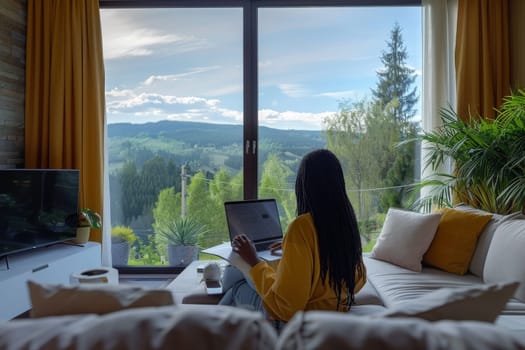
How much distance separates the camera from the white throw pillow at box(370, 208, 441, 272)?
101 inches

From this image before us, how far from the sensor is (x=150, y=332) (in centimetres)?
67

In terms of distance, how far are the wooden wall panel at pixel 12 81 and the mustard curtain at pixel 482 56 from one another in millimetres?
3608

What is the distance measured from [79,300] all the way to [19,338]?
0.48 feet

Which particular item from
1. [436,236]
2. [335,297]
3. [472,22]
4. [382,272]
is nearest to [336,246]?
[335,297]

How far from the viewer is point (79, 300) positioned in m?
0.83

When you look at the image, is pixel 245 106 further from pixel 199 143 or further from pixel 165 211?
pixel 165 211

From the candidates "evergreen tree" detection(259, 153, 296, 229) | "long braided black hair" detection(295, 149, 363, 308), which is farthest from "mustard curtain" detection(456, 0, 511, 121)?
"long braided black hair" detection(295, 149, 363, 308)

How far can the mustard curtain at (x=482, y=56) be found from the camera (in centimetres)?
337

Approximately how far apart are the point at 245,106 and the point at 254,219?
1321mm

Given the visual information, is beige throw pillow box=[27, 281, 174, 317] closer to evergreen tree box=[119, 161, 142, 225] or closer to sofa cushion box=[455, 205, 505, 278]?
sofa cushion box=[455, 205, 505, 278]

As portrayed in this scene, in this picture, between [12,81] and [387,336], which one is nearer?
[387,336]

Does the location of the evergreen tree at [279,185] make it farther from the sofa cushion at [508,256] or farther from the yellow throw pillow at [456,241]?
the sofa cushion at [508,256]

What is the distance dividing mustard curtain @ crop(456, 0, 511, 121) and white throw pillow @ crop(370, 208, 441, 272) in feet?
4.06

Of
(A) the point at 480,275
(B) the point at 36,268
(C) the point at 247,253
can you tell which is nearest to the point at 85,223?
(B) the point at 36,268
